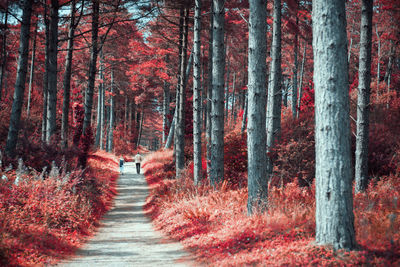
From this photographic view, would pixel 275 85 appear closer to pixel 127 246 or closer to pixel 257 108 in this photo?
pixel 257 108

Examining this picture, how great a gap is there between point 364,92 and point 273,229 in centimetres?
562

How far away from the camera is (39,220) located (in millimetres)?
7652

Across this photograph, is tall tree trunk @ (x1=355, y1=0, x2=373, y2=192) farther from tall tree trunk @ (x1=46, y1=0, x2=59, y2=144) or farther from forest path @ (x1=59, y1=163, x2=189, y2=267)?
tall tree trunk @ (x1=46, y1=0, x2=59, y2=144)

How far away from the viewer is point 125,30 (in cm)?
1889

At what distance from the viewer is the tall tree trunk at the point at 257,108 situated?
273 inches

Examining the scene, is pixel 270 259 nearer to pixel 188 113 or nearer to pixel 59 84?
pixel 188 113

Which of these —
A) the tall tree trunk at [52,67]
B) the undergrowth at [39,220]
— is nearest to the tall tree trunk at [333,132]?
the undergrowth at [39,220]

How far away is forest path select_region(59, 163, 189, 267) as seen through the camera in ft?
20.7

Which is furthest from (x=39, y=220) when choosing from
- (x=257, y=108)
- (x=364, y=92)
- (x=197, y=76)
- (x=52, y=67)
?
(x=364, y=92)

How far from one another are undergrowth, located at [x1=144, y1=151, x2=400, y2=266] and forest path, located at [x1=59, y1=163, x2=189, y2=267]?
465 millimetres

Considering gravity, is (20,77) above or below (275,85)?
below

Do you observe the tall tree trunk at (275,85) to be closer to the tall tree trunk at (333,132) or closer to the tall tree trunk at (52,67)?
the tall tree trunk at (333,132)

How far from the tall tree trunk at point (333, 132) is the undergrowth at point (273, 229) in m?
0.32

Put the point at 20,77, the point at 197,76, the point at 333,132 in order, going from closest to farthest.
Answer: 1. the point at 333,132
2. the point at 20,77
3. the point at 197,76
